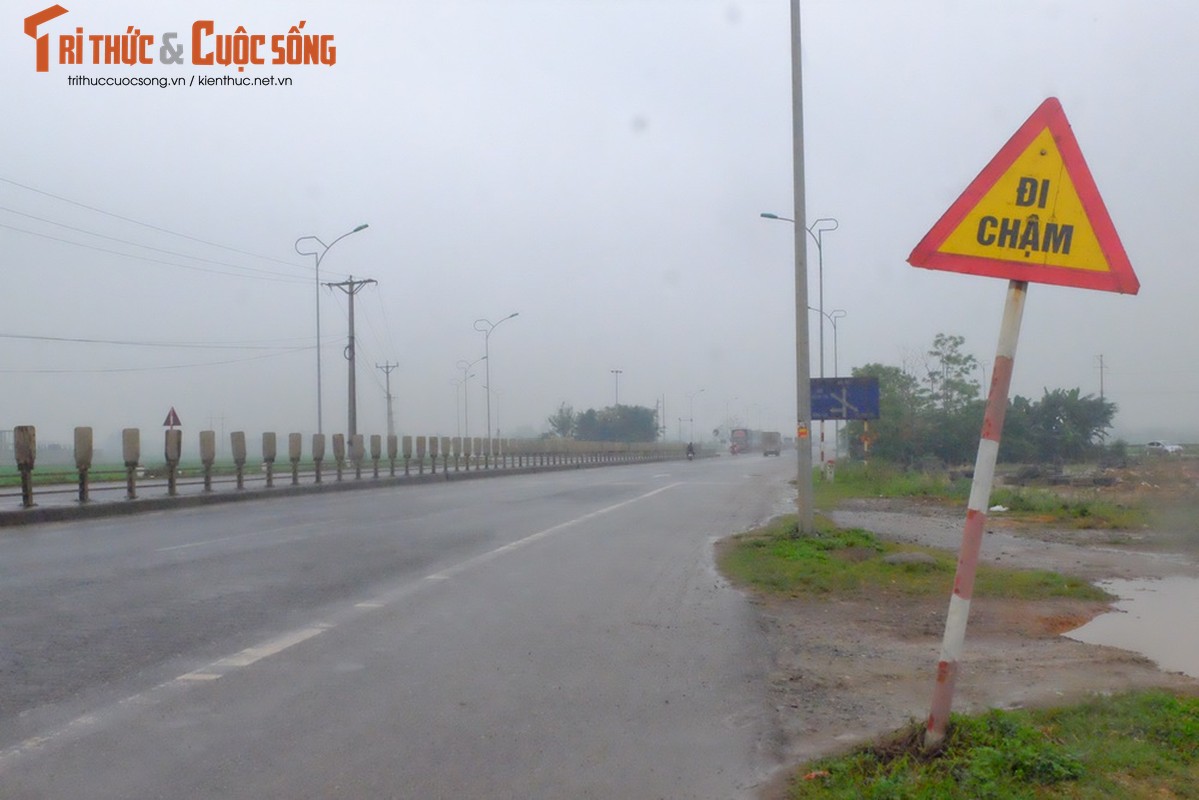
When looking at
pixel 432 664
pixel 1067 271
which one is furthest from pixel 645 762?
pixel 1067 271

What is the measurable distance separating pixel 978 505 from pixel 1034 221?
51.2 inches

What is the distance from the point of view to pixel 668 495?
95.2 ft

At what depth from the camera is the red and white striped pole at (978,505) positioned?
15.3 feet

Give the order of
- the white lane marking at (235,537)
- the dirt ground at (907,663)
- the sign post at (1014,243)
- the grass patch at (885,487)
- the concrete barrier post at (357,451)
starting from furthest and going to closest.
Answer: the concrete barrier post at (357,451), the grass patch at (885,487), the white lane marking at (235,537), the dirt ground at (907,663), the sign post at (1014,243)

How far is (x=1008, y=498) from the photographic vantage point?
24953 mm

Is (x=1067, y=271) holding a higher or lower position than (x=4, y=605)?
higher

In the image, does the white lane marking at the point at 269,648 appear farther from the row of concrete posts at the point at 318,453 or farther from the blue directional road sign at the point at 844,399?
the blue directional road sign at the point at 844,399

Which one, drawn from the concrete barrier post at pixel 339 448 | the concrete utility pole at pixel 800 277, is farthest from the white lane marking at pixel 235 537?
the concrete barrier post at pixel 339 448

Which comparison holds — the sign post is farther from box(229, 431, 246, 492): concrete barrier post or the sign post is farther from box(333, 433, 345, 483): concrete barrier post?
box(333, 433, 345, 483): concrete barrier post

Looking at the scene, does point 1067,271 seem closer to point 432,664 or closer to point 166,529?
point 432,664

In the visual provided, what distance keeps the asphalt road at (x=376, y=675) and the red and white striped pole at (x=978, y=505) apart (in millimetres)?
921

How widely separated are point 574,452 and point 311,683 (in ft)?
224

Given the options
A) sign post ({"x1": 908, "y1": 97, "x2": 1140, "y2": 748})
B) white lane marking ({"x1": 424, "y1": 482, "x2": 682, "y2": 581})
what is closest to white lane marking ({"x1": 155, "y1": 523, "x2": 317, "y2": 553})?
white lane marking ({"x1": 424, "y1": 482, "x2": 682, "y2": 581})

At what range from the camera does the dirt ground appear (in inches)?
234
